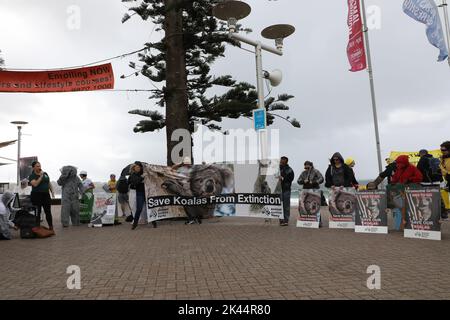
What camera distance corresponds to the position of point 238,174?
1052 cm

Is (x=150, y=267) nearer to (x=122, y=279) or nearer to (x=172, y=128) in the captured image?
(x=122, y=279)

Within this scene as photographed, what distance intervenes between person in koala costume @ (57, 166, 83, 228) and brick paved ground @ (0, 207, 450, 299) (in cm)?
280

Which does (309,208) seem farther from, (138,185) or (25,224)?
(25,224)

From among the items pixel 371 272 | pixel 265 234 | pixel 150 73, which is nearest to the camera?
pixel 371 272

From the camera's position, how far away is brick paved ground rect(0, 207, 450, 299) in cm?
379

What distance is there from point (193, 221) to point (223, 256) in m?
5.03

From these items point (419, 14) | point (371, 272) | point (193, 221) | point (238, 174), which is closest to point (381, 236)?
point (371, 272)

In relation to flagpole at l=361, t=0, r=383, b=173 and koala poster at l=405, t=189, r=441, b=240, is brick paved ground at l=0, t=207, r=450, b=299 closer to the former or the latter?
koala poster at l=405, t=189, r=441, b=240

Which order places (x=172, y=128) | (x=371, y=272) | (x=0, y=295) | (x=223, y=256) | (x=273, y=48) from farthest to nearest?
(x=172, y=128), (x=273, y=48), (x=223, y=256), (x=371, y=272), (x=0, y=295)

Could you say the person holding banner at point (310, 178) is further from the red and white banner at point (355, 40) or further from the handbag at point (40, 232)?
the red and white banner at point (355, 40)

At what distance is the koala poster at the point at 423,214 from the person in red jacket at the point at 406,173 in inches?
22.5

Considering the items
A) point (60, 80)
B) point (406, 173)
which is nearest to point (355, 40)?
point (406, 173)

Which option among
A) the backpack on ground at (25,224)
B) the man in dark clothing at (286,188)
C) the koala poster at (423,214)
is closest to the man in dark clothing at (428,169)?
the koala poster at (423,214)

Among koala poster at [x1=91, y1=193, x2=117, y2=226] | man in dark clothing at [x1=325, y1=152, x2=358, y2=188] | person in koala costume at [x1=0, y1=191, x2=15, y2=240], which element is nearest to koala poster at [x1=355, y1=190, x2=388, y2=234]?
man in dark clothing at [x1=325, y1=152, x2=358, y2=188]
